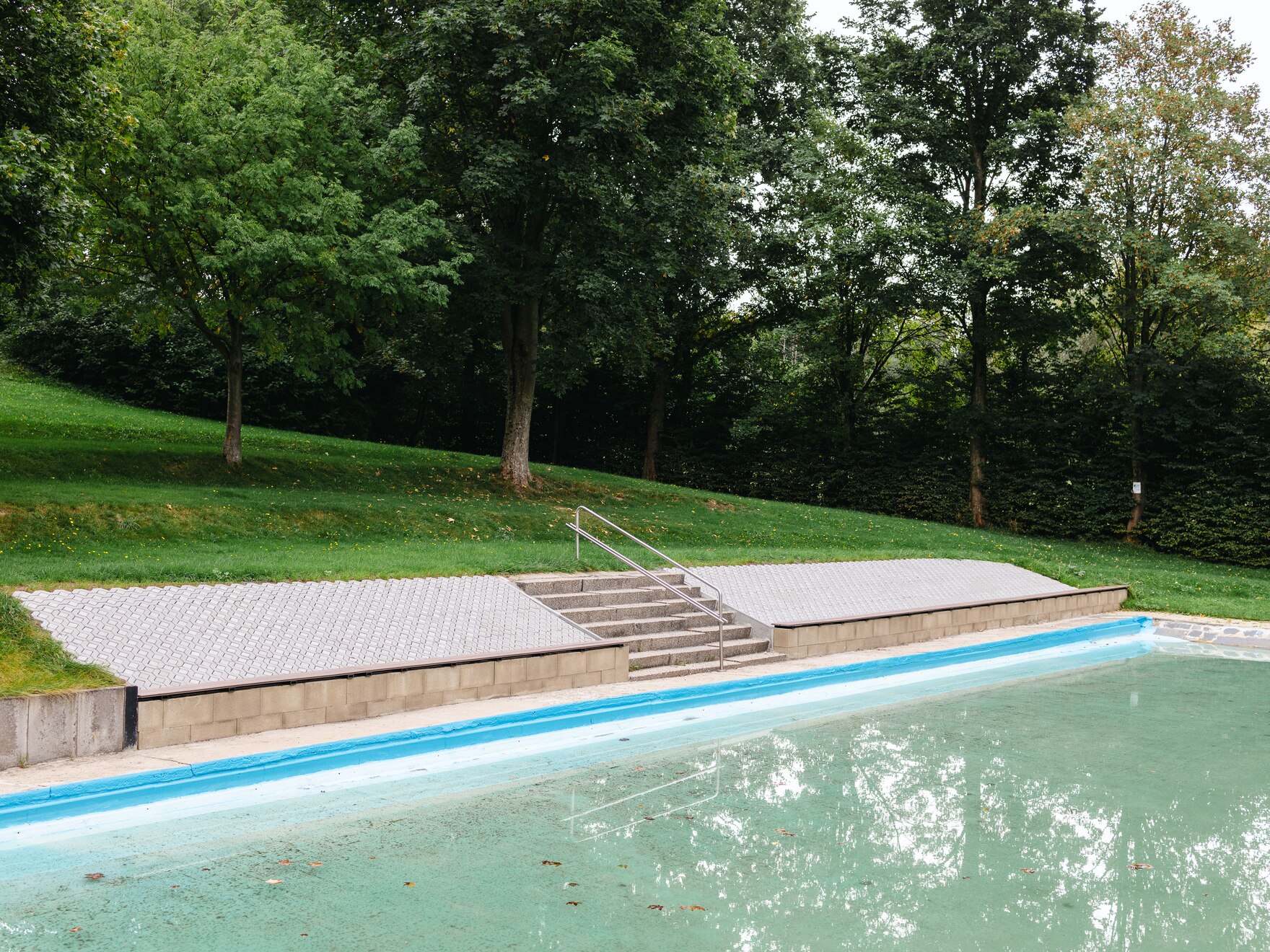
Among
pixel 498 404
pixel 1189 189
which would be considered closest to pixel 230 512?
pixel 498 404

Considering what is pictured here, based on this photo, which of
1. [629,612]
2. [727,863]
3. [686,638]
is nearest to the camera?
[727,863]

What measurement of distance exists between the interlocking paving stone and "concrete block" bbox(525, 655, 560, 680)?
3.63m

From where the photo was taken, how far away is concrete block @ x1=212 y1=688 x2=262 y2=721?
7.49 m

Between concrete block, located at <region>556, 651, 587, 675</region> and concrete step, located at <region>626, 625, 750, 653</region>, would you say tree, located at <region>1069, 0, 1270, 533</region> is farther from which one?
concrete block, located at <region>556, 651, 587, 675</region>

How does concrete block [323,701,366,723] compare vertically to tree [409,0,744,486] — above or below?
below

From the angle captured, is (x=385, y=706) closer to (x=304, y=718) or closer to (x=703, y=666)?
(x=304, y=718)

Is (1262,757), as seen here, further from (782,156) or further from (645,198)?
(782,156)

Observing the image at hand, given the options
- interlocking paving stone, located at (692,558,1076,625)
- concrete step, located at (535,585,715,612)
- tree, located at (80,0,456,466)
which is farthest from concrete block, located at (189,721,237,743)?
tree, located at (80,0,456,466)

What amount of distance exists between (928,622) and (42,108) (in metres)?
12.5

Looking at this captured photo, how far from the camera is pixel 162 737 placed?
724 centimetres

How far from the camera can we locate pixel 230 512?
48.9 feet

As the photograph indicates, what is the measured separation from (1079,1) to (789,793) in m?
27.3

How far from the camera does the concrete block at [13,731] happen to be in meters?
6.55

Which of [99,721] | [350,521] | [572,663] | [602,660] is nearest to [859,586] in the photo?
[602,660]
